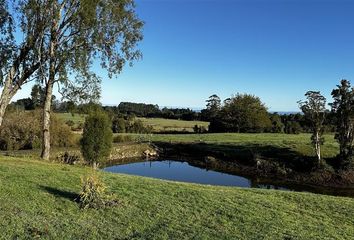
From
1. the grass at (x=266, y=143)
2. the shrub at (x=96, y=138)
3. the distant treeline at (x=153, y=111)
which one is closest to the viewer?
the shrub at (x=96, y=138)

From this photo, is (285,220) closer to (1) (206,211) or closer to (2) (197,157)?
(1) (206,211)

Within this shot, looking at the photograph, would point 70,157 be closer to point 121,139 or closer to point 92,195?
point 121,139

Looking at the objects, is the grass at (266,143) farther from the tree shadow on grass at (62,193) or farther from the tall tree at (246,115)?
the tree shadow on grass at (62,193)

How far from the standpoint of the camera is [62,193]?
13.4 metres

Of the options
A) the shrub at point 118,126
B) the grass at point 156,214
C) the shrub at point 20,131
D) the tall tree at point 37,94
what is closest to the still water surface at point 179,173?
the shrub at point 20,131

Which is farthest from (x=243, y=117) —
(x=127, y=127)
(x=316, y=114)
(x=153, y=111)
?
(x=153, y=111)

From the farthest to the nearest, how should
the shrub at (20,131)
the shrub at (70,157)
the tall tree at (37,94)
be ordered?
the shrub at (20,131)
the shrub at (70,157)
the tall tree at (37,94)

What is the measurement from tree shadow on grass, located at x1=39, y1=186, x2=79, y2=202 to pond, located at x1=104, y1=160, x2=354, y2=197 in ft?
97.2

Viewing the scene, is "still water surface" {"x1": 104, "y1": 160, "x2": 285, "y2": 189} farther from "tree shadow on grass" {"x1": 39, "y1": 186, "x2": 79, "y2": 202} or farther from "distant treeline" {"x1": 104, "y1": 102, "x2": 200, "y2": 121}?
"distant treeline" {"x1": 104, "y1": 102, "x2": 200, "y2": 121}

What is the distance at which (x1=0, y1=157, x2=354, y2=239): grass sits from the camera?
10156mm

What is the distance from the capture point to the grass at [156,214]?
1016 centimetres

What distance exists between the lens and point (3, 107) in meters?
22.8

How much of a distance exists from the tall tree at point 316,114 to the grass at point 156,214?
34441mm

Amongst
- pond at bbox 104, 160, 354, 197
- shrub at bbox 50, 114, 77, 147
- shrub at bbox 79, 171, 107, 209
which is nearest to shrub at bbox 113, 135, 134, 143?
pond at bbox 104, 160, 354, 197
